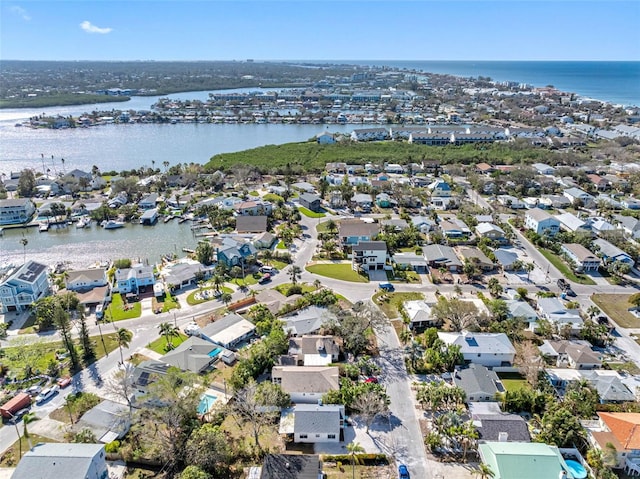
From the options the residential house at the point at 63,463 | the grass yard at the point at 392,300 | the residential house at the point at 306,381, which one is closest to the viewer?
the residential house at the point at 63,463

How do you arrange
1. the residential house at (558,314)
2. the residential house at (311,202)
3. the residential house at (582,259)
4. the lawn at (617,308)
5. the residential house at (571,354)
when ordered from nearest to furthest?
the residential house at (571,354)
the residential house at (558,314)
the lawn at (617,308)
the residential house at (582,259)
the residential house at (311,202)

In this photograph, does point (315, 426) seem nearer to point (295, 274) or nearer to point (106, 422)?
point (106, 422)

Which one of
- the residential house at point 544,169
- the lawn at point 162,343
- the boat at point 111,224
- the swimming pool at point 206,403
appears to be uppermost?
the residential house at point 544,169

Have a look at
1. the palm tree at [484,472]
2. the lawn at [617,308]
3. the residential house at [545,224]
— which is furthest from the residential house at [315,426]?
the residential house at [545,224]

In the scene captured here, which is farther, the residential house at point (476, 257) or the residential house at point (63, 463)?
the residential house at point (476, 257)

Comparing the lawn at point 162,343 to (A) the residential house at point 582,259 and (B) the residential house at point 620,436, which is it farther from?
(A) the residential house at point 582,259

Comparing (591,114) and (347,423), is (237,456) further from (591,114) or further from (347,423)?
(591,114)

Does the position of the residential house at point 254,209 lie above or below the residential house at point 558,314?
above

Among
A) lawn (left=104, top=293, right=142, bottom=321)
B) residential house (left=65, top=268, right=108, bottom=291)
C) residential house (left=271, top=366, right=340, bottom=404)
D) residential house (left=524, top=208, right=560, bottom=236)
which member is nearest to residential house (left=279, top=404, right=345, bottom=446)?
residential house (left=271, top=366, right=340, bottom=404)

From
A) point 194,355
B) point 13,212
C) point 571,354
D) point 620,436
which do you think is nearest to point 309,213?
point 194,355
